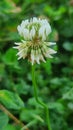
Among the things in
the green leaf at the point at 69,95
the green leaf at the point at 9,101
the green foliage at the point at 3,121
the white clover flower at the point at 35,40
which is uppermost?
the white clover flower at the point at 35,40

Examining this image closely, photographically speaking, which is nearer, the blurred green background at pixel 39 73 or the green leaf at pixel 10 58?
the blurred green background at pixel 39 73

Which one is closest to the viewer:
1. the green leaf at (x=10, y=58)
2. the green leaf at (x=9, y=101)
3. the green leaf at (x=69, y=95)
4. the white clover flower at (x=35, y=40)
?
the white clover flower at (x=35, y=40)

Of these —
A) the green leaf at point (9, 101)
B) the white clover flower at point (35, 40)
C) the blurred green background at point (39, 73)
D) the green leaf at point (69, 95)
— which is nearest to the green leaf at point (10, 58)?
the blurred green background at point (39, 73)

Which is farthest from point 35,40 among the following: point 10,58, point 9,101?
point 10,58

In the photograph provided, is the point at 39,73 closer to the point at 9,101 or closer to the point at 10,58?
the point at 10,58

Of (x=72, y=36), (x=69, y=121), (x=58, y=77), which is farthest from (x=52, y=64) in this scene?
(x=69, y=121)

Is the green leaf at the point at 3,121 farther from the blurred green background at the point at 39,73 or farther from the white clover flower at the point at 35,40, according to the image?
the white clover flower at the point at 35,40
